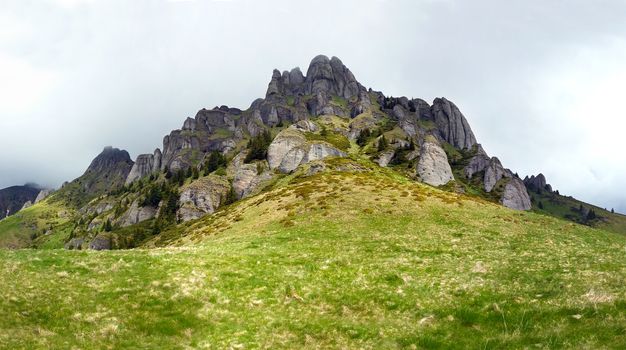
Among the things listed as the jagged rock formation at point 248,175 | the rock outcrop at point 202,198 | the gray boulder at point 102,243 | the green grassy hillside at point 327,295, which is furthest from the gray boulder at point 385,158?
the green grassy hillside at point 327,295

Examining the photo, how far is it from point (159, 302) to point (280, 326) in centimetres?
709

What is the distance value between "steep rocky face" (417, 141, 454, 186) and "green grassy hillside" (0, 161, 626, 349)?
136818 mm

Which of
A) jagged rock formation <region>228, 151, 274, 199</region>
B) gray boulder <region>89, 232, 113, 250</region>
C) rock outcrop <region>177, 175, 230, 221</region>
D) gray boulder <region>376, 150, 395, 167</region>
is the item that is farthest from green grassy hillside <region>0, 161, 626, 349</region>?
gray boulder <region>89, 232, 113, 250</region>

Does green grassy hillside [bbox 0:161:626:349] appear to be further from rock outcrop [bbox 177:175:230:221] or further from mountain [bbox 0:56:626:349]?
rock outcrop [bbox 177:175:230:221]

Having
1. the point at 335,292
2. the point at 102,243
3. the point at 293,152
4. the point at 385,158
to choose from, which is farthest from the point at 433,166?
the point at 335,292

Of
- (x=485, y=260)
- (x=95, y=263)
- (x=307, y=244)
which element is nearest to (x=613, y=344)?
(x=485, y=260)

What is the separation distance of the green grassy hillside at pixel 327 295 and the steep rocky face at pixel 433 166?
136818mm

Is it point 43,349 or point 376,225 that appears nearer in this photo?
point 43,349

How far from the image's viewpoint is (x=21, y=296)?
2088cm

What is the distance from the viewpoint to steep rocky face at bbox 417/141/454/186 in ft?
568

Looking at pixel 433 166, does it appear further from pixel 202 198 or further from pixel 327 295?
pixel 327 295

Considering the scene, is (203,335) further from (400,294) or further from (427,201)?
(427,201)

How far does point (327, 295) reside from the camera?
24.1 metres

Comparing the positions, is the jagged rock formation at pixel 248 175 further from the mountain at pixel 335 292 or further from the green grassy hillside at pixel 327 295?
→ the green grassy hillside at pixel 327 295
